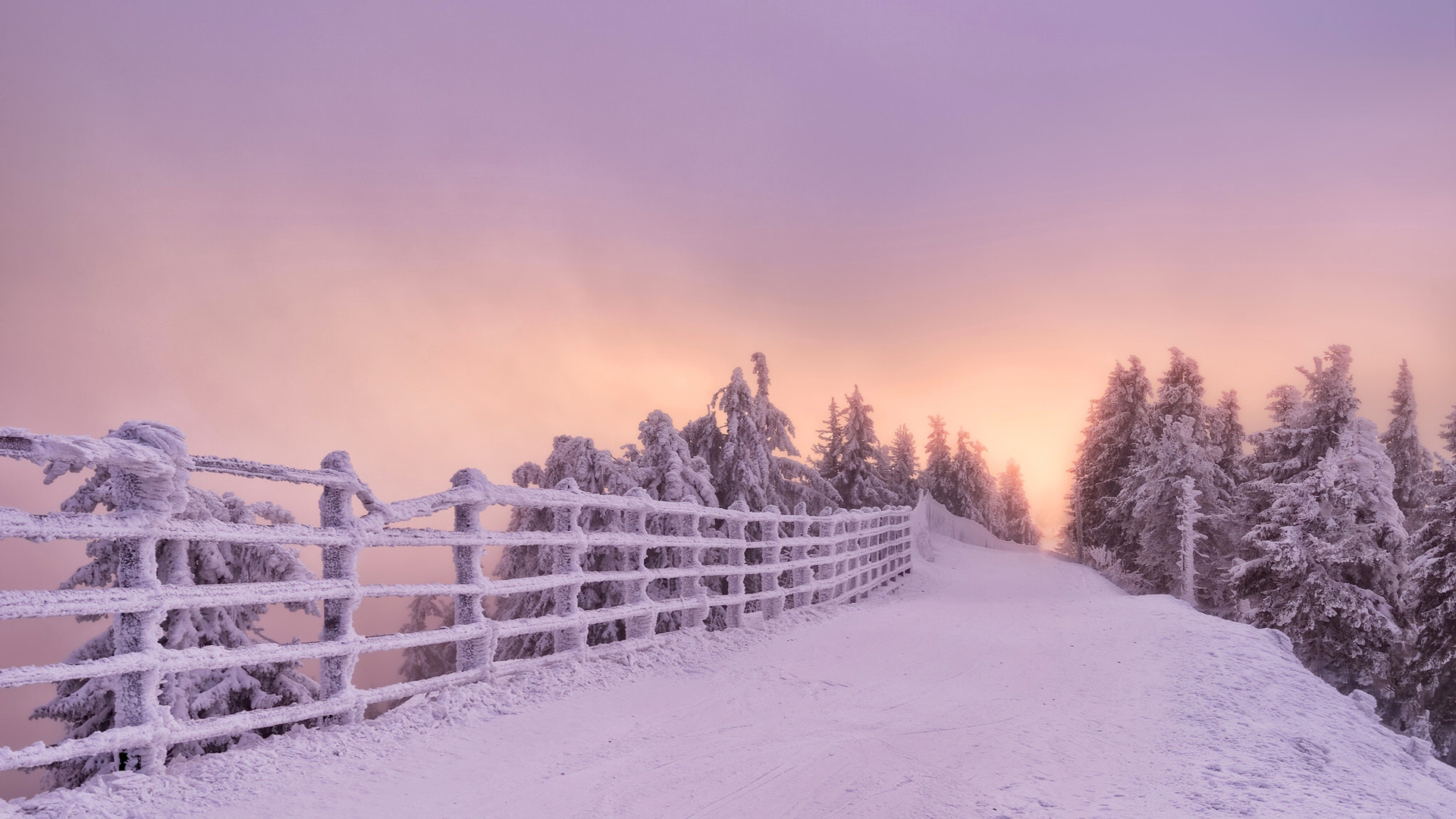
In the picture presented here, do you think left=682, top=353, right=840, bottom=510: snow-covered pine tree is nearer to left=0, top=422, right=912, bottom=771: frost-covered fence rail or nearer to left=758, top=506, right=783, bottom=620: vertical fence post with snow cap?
left=758, top=506, right=783, bottom=620: vertical fence post with snow cap

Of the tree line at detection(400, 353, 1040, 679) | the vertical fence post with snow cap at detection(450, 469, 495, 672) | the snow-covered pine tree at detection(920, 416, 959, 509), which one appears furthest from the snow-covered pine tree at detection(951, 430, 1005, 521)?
the vertical fence post with snow cap at detection(450, 469, 495, 672)

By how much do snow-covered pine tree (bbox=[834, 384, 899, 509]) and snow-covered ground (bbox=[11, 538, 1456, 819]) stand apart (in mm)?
28024

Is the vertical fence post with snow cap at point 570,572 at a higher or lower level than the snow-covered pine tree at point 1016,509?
higher

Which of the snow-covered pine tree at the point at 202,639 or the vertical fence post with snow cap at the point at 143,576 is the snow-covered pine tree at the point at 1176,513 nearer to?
the snow-covered pine tree at the point at 202,639

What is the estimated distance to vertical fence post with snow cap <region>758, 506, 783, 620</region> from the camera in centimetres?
1178

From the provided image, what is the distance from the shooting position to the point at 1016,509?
74.3m

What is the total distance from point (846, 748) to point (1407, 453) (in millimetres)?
37672

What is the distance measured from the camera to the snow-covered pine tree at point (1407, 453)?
30578mm

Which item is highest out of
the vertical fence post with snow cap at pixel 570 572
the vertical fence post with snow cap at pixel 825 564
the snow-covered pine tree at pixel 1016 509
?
the vertical fence post with snow cap at pixel 570 572

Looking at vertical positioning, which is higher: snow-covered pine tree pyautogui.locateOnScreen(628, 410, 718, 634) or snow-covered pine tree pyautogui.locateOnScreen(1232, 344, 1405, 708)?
snow-covered pine tree pyautogui.locateOnScreen(628, 410, 718, 634)

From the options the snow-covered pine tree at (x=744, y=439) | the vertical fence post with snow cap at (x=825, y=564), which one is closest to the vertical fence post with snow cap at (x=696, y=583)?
the vertical fence post with snow cap at (x=825, y=564)

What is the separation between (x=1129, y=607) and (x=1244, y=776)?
876 centimetres

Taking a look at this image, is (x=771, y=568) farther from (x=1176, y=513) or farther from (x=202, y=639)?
(x=1176, y=513)

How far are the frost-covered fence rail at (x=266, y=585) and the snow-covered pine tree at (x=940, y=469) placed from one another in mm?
51400
